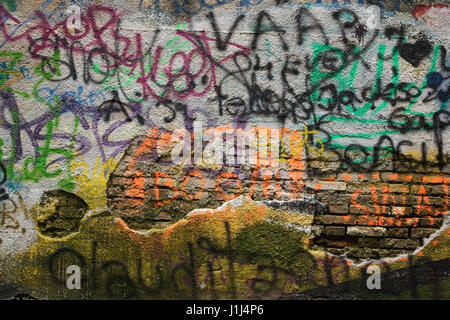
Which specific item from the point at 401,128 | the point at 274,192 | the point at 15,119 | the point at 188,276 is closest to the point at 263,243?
the point at 274,192

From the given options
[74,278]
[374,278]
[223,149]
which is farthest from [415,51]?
[74,278]

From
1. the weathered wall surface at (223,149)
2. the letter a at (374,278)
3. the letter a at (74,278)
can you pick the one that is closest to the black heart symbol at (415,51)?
the weathered wall surface at (223,149)

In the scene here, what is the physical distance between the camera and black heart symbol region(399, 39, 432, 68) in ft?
10.9

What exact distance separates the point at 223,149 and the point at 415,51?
158 cm

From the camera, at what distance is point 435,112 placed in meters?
3.35

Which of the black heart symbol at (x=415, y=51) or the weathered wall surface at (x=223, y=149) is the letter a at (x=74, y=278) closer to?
the weathered wall surface at (x=223, y=149)

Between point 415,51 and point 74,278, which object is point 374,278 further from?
point 74,278

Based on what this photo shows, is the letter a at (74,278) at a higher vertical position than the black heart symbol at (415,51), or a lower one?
lower

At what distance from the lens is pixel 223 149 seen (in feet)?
11.1

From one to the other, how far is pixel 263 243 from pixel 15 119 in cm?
206

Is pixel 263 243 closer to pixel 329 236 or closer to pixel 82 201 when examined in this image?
pixel 329 236

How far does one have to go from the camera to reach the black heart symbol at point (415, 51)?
332 cm

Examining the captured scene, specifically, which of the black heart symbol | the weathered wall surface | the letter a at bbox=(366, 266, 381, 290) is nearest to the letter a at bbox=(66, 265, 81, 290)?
the weathered wall surface

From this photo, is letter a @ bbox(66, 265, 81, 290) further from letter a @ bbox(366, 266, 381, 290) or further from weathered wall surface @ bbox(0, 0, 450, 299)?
letter a @ bbox(366, 266, 381, 290)
